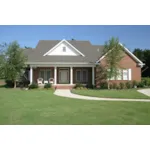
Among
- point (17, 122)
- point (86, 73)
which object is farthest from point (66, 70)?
point (17, 122)

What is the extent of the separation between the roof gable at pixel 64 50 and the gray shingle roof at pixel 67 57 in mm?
394

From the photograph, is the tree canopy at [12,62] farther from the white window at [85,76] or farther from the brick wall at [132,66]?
the brick wall at [132,66]

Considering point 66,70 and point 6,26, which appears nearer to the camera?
point 6,26

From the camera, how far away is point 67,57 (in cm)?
2022

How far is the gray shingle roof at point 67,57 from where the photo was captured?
19766 millimetres

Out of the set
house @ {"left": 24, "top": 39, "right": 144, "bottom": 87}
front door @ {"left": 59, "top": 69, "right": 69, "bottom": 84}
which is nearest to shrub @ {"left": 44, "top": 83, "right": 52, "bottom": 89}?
house @ {"left": 24, "top": 39, "right": 144, "bottom": 87}

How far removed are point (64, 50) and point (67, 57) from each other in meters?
0.79

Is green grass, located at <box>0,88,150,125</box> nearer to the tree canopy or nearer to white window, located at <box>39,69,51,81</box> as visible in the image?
Result: the tree canopy

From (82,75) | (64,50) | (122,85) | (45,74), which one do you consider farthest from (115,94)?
(45,74)

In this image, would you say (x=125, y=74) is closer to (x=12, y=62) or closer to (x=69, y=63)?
(x=69, y=63)
